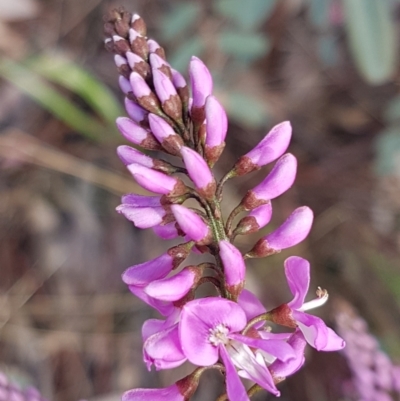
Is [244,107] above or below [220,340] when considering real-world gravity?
below

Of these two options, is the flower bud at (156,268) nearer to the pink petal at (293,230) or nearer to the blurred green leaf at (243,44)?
the pink petal at (293,230)

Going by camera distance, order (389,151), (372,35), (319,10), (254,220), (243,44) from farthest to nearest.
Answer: (243,44)
(389,151)
(319,10)
(372,35)
(254,220)

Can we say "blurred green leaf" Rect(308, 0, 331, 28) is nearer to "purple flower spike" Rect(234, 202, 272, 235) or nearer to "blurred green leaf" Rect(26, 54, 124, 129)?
"blurred green leaf" Rect(26, 54, 124, 129)

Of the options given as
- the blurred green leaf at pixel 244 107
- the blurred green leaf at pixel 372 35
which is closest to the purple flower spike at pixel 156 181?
the blurred green leaf at pixel 372 35

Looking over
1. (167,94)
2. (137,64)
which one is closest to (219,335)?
(167,94)

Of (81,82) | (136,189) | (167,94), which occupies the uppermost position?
(167,94)

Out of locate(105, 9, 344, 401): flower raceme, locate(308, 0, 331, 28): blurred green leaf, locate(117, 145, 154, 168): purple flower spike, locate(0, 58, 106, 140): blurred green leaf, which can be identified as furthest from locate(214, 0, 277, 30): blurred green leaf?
locate(117, 145, 154, 168): purple flower spike

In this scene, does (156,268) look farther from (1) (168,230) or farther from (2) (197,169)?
(2) (197,169)
